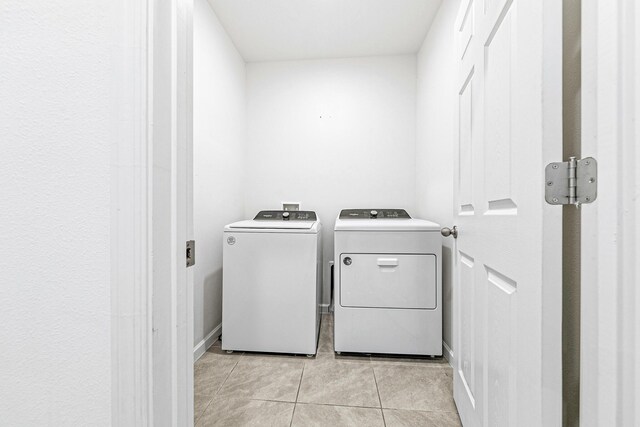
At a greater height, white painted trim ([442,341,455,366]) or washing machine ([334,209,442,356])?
washing machine ([334,209,442,356])

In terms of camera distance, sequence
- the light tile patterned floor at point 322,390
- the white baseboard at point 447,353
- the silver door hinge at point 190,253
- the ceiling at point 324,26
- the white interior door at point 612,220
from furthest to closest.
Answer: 1. the ceiling at point 324,26
2. the white baseboard at point 447,353
3. the light tile patterned floor at point 322,390
4. the silver door hinge at point 190,253
5. the white interior door at point 612,220

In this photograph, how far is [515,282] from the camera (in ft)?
2.13

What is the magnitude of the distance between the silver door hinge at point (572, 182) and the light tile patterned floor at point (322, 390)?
1170mm

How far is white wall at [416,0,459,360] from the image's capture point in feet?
5.54

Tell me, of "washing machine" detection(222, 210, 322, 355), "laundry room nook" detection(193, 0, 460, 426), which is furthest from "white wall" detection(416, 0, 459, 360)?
"washing machine" detection(222, 210, 322, 355)

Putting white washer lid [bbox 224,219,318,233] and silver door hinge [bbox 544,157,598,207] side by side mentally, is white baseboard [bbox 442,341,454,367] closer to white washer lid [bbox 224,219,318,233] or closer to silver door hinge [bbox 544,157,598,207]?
white washer lid [bbox 224,219,318,233]

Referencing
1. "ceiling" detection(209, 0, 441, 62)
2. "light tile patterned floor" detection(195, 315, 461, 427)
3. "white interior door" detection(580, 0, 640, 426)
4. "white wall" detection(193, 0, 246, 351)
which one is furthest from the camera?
"ceiling" detection(209, 0, 441, 62)

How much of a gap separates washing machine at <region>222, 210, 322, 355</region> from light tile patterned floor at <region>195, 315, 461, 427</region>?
0.38ft

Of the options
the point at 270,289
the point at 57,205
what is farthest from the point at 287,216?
the point at 57,205

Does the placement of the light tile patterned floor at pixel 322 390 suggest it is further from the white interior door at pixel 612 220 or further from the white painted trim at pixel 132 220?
the white interior door at pixel 612 220

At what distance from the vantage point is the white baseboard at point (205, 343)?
65.6 inches

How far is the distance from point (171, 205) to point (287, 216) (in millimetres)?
1640

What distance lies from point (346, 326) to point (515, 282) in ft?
4.05

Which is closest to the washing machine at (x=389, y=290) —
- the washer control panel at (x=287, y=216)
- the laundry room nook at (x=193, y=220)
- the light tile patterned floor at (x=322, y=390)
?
the light tile patterned floor at (x=322, y=390)
